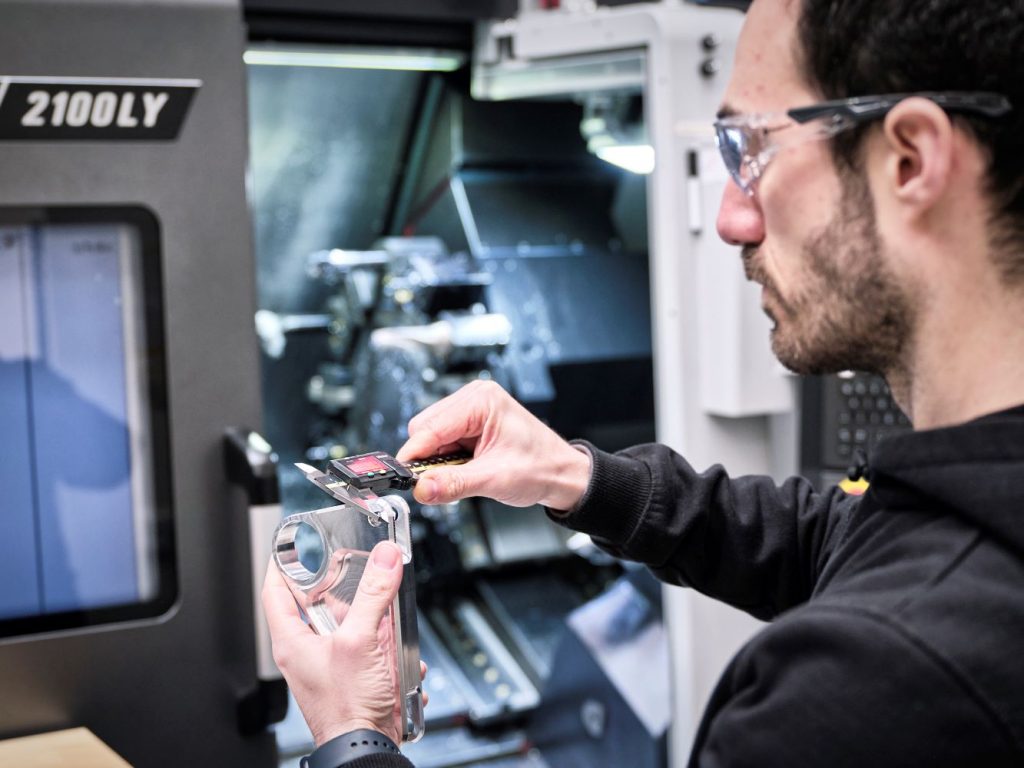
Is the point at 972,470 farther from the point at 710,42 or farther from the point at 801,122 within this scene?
the point at 710,42

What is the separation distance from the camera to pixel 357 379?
11.2 ft

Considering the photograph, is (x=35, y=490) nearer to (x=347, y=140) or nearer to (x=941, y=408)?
(x=941, y=408)

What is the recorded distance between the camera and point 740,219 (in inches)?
47.1

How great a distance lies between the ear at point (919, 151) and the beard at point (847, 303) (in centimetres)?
5

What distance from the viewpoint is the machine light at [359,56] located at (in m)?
2.40

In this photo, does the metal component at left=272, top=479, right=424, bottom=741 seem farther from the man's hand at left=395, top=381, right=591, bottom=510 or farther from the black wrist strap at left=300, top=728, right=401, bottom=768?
the man's hand at left=395, top=381, right=591, bottom=510

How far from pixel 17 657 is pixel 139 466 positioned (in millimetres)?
362

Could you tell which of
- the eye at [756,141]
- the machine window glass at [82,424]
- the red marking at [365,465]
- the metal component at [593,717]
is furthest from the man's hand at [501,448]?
the metal component at [593,717]

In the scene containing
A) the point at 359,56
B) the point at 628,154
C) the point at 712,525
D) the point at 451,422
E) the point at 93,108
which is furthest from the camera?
the point at 628,154

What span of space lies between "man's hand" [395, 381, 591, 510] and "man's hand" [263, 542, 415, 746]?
0.91 feet

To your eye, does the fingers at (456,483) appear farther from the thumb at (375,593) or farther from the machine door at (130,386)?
the machine door at (130,386)

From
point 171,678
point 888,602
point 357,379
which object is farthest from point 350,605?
point 357,379

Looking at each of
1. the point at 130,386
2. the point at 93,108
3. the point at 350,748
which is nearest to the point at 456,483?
the point at 350,748

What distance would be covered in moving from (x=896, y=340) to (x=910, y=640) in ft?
1.10
